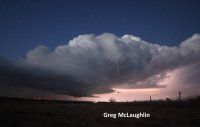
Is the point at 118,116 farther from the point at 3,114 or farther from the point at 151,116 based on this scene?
the point at 3,114

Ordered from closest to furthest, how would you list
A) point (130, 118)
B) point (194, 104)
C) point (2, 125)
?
point (2, 125)
point (130, 118)
point (194, 104)

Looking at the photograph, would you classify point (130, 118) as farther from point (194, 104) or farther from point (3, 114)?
point (194, 104)

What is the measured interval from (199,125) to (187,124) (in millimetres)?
1008

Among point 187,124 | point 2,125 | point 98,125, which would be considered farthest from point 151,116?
point 2,125

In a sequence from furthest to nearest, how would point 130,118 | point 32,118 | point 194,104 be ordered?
point 194,104, point 130,118, point 32,118

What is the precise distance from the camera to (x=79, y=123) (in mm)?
22172

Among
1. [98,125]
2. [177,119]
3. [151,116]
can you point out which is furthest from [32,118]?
[177,119]

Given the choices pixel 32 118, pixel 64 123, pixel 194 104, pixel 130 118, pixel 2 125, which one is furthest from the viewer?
pixel 194 104

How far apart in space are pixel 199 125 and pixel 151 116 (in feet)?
19.3

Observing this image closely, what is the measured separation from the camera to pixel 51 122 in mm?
22250

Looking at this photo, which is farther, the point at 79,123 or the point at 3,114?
the point at 3,114

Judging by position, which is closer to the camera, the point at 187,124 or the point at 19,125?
the point at 19,125

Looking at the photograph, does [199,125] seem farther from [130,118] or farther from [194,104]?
[194,104]

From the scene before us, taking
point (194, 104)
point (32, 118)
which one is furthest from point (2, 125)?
point (194, 104)
